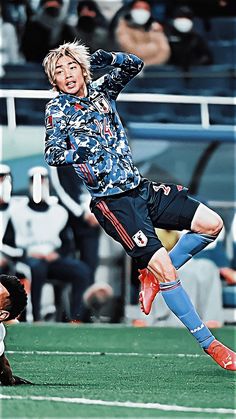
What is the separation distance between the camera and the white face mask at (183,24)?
13.8 m

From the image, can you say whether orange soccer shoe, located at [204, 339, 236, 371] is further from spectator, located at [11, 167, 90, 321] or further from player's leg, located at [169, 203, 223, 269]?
spectator, located at [11, 167, 90, 321]

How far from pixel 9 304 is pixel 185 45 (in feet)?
27.4

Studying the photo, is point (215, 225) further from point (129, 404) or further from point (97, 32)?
point (97, 32)

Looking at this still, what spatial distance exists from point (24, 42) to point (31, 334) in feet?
15.2

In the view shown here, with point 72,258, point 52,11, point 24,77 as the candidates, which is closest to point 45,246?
point 72,258

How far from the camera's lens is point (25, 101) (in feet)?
41.3

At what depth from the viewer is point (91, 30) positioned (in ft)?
44.3

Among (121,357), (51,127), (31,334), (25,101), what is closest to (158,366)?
(121,357)

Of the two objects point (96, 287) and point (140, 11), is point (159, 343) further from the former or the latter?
point (140, 11)

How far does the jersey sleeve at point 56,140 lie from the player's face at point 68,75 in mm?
118

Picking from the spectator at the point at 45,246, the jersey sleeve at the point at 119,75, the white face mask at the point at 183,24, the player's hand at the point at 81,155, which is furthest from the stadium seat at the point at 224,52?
the player's hand at the point at 81,155

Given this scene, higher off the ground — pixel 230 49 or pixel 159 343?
pixel 230 49

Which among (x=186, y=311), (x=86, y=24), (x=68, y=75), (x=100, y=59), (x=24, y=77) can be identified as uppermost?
(x=86, y=24)

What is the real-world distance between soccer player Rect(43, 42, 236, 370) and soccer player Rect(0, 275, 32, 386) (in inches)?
45.1
